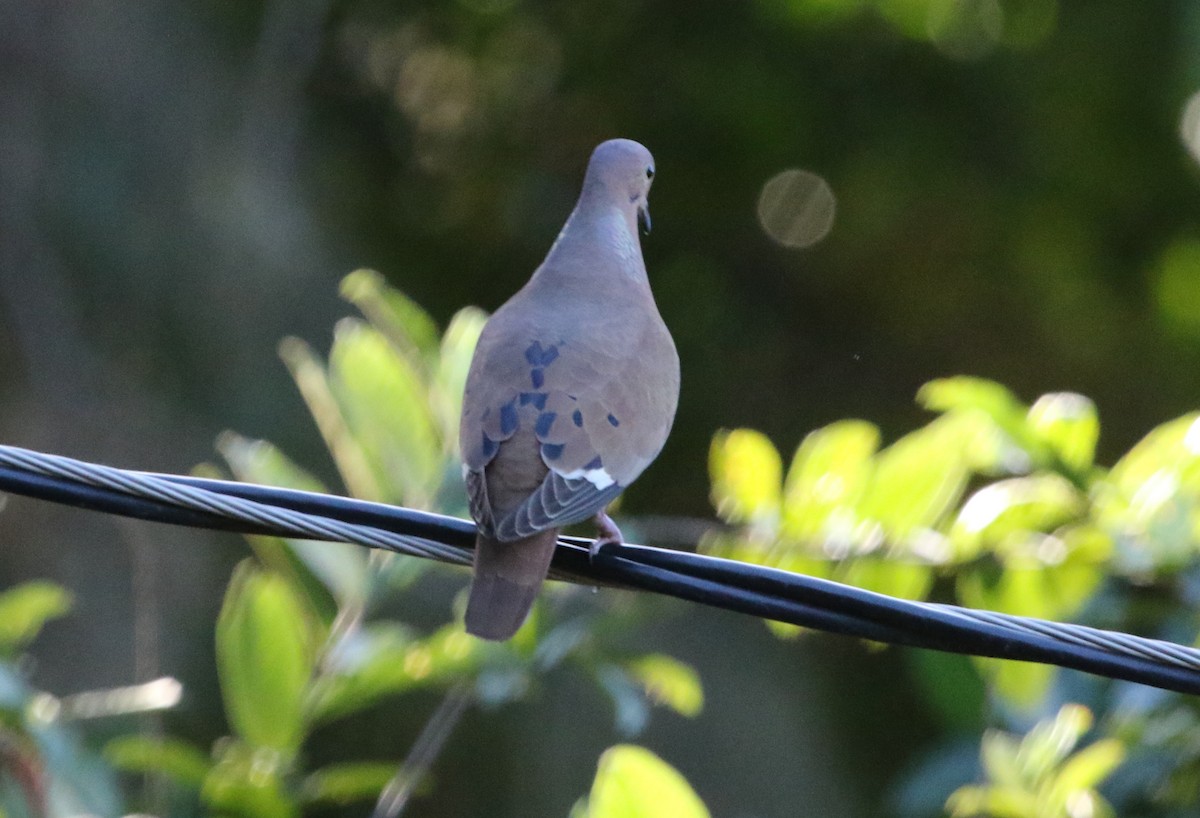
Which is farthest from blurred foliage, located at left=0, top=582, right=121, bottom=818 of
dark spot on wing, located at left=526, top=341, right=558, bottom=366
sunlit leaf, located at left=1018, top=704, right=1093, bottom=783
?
sunlit leaf, located at left=1018, top=704, right=1093, bottom=783

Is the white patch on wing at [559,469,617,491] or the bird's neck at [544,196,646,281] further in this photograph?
the bird's neck at [544,196,646,281]

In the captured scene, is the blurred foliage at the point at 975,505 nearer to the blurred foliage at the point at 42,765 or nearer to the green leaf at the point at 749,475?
the green leaf at the point at 749,475

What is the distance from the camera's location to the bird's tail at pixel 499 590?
2430mm

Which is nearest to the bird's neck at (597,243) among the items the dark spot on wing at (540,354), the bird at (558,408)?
the bird at (558,408)

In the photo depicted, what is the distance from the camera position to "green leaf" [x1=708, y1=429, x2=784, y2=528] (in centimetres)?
291

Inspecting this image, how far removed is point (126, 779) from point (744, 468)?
12.3 feet

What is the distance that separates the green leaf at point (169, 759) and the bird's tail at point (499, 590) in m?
0.80

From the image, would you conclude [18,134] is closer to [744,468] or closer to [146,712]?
[146,712]

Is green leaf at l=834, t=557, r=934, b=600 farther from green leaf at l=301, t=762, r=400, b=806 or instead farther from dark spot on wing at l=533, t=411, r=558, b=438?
green leaf at l=301, t=762, r=400, b=806

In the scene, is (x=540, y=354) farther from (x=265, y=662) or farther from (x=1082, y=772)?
(x=1082, y=772)

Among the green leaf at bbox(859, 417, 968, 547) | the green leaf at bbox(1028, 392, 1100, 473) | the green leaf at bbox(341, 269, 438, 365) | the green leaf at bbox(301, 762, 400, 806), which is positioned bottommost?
the green leaf at bbox(301, 762, 400, 806)

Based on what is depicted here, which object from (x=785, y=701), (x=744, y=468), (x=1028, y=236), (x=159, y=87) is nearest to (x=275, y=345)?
(x=159, y=87)

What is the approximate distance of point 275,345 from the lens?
614 centimetres

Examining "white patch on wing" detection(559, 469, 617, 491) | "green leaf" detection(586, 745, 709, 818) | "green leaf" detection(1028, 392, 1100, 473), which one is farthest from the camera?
"green leaf" detection(1028, 392, 1100, 473)
